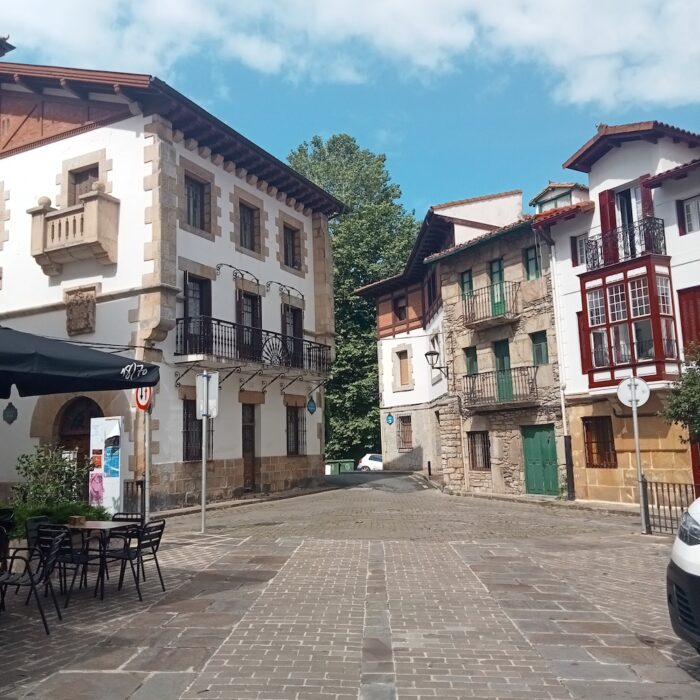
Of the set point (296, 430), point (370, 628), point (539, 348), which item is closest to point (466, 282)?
point (539, 348)

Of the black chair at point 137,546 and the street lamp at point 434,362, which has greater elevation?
the street lamp at point 434,362

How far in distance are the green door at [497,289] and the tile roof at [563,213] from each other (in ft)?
8.68

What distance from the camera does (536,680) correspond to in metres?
4.36

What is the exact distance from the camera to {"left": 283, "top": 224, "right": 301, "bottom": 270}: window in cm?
2291

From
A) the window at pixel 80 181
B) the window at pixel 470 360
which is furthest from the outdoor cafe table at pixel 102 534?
the window at pixel 470 360

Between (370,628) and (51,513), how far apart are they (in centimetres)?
408

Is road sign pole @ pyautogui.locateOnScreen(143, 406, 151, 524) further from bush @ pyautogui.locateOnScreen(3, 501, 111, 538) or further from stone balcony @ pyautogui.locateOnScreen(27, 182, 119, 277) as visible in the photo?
stone balcony @ pyautogui.locateOnScreen(27, 182, 119, 277)

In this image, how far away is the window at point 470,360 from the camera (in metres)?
22.6

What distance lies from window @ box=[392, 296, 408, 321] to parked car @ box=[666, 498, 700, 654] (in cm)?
2623

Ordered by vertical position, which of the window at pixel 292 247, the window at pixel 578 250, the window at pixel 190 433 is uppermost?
the window at pixel 292 247

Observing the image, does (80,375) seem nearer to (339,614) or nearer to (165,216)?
(339,614)

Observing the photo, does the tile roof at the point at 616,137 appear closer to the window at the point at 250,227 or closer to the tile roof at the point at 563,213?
the tile roof at the point at 563,213

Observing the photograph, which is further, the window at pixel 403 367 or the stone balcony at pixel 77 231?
the window at pixel 403 367

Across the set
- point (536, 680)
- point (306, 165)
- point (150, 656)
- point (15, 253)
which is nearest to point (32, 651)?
point (150, 656)
